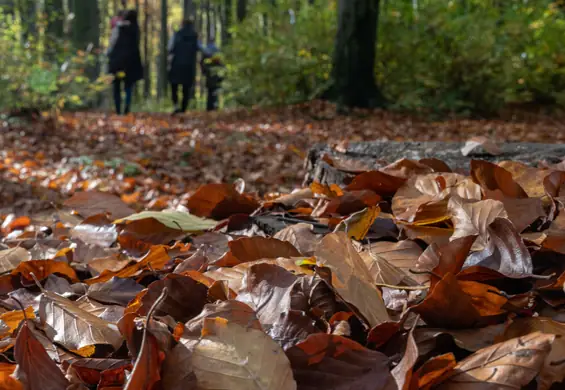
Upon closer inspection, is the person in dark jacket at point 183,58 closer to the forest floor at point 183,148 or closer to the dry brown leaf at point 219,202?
the forest floor at point 183,148

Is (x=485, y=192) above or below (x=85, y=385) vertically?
above

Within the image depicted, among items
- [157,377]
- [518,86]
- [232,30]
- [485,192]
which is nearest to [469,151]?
[485,192]

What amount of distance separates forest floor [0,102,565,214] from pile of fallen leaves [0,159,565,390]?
2630 millimetres

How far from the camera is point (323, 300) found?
0.94m

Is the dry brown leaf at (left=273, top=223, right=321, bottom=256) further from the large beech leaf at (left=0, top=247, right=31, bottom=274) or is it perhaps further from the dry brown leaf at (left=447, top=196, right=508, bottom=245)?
the large beech leaf at (left=0, top=247, right=31, bottom=274)

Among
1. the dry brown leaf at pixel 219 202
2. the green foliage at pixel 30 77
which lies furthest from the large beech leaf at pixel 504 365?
the green foliage at pixel 30 77

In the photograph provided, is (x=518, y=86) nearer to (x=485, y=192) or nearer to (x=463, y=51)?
(x=463, y=51)

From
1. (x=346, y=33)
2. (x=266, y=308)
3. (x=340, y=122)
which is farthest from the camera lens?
(x=346, y=33)

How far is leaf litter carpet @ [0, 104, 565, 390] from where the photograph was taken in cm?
74

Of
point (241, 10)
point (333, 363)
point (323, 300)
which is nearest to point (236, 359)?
point (333, 363)

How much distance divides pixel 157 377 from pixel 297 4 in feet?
41.8

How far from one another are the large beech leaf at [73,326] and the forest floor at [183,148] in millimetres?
2936

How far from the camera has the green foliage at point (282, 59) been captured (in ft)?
34.3

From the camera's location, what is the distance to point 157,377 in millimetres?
728
